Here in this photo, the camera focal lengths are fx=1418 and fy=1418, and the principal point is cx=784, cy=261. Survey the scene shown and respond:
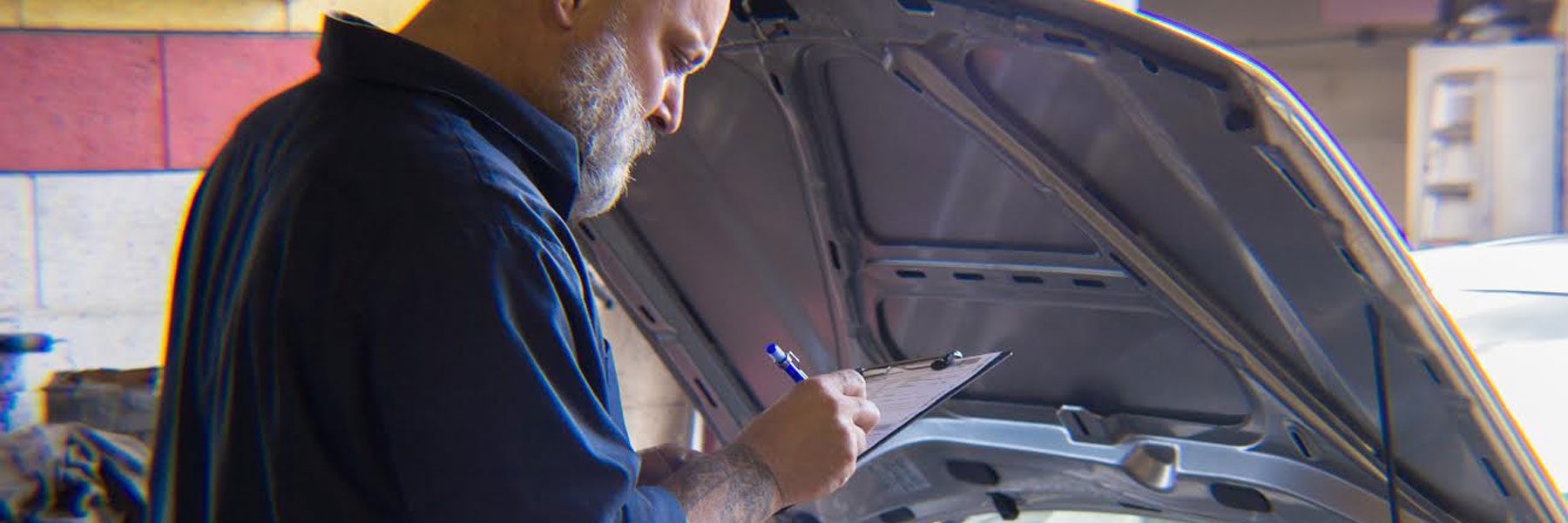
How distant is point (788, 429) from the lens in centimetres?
126

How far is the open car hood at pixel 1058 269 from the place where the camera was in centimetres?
127

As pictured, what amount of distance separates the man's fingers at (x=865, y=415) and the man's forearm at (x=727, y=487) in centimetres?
12

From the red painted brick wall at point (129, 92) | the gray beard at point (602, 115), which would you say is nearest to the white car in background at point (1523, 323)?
the gray beard at point (602, 115)

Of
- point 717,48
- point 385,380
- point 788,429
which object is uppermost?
point 717,48

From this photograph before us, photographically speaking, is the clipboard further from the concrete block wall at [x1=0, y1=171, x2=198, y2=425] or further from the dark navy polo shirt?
the concrete block wall at [x1=0, y1=171, x2=198, y2=425]

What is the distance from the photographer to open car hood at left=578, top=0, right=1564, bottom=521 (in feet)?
4.17

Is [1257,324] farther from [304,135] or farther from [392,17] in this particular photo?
[392,17]

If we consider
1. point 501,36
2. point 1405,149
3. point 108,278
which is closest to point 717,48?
point 501,36

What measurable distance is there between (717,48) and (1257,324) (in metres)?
0.66

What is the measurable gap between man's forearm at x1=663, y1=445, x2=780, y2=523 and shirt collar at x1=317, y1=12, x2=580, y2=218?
0.28 m

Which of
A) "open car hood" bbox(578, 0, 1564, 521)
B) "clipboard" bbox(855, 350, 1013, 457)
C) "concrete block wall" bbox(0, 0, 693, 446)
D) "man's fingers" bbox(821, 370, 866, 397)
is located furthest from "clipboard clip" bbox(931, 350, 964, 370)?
"concrete block wall" bbox(0, 0, 693, 446)

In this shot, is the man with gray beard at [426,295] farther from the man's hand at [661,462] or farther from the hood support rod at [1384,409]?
the hood support rod at [1384,409]

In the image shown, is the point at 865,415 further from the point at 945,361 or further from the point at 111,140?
the point at 111,140

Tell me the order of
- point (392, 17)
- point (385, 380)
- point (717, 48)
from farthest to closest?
point (392, 17) → point (717, 48) → point (385, 380)
